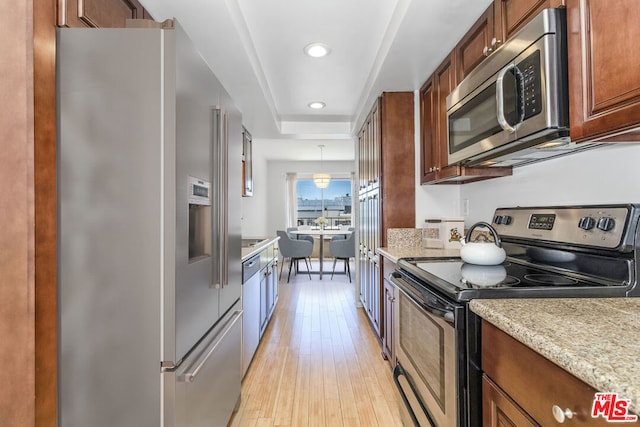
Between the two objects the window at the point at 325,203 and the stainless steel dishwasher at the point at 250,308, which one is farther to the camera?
the window at the point at 325,203

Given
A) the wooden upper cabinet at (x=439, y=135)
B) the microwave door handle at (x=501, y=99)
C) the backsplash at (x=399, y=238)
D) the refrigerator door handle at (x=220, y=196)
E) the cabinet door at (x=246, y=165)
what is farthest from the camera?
the cabinet door at (x=246, y=165)

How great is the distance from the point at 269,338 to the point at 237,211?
5.48 ft

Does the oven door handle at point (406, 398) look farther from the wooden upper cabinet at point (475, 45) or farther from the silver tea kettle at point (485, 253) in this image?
the wooden upper cabinet at point (475, 45)

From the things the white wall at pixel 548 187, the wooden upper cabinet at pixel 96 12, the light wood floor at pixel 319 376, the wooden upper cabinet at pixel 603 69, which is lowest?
the light wood floor at pixel 319 376

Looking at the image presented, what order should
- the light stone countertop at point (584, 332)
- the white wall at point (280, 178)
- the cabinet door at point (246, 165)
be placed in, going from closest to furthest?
the light stone countertop at point (584, 332) < the cabinet door at point (246, 165) < the white wall at point (280, 178)

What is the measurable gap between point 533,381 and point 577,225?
0.85 m

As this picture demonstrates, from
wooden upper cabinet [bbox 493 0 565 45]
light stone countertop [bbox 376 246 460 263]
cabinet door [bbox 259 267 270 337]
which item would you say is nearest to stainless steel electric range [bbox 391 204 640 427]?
light stone countertop [bbox 376 246 460 263]

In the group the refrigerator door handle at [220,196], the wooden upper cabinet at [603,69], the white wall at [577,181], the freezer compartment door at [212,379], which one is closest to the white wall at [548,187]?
the white wall at [577,181]

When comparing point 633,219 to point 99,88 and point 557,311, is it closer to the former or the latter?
point 557,311

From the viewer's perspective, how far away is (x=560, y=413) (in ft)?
2.24

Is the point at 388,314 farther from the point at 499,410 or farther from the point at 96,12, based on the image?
the point at 96,12

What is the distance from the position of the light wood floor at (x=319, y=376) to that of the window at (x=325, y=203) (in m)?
4.87

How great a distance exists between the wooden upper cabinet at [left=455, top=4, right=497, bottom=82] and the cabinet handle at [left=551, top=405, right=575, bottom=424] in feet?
4.93

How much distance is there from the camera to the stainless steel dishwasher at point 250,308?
2217 millimetres
